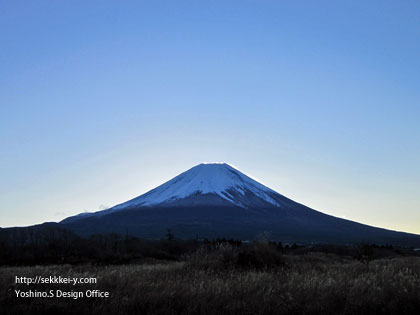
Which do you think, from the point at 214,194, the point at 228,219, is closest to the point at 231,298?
the point at 228,219

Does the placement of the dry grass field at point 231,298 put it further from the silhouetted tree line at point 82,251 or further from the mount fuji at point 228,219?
the mount fuji at point 228,219

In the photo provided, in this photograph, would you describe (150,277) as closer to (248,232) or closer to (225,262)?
(225,262)

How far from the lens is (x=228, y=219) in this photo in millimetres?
142875

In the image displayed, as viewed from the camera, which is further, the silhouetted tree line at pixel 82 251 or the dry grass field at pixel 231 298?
the silhouetted tree line at pixel 82 251

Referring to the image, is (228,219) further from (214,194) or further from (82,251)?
(82,251)

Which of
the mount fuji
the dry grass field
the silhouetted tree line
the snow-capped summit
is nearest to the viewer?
the dry grass field

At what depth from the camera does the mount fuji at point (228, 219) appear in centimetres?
11844

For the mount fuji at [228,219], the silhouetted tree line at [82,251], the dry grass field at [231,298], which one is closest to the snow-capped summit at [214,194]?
the mount fuji at [228,219]

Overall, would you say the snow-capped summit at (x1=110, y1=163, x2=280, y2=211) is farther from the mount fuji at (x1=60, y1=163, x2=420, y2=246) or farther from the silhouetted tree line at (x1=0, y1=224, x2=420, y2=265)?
the silhouetted tree line at (x1=0, y1=224, x2=420, y2=265)

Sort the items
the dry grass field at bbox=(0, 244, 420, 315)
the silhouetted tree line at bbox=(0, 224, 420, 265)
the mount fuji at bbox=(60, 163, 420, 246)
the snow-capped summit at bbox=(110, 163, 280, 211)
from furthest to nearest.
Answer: the snow-capped summit at bbox=(110, 163, 280, 211) < the mount fuji at bbox=(60, 163, 420, 246) < the silhouetted tree line at bbox=(0, 224, 420, 265) < the dry grass field at bbox=(0, 244, 420, 315)

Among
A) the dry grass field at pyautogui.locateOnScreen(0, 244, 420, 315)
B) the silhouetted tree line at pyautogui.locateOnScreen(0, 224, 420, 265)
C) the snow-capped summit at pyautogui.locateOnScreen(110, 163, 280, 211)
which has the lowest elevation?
the silhouetted tree line at pyautogui.locateOnScreen(0, 224, 420, 265)

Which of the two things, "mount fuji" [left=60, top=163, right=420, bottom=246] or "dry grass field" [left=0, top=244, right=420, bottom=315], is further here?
"mount fuji" [left=60, top=163, right=420, bottom=246]

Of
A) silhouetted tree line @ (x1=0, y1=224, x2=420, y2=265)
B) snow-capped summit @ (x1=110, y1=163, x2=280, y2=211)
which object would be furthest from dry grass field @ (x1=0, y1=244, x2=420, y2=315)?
snow-capped summit @ (x1=110, y1=163, x2=280, y2=211)

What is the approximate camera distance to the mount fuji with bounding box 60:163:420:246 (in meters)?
118
